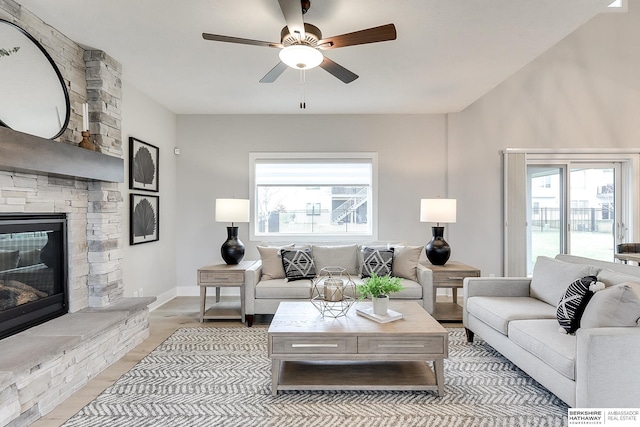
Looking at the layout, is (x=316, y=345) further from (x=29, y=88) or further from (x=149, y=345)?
(x=29, y=88)

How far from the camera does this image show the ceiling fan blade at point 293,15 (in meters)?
1.88

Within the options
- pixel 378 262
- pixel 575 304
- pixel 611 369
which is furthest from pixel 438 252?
pixel 611 369

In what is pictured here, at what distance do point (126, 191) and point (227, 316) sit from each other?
5.73ft

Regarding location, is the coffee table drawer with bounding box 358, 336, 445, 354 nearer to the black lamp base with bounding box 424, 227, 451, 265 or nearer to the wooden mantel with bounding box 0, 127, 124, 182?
the black lamp base with bounding box 424, 227, 451, 265

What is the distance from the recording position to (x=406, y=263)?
3994 mm

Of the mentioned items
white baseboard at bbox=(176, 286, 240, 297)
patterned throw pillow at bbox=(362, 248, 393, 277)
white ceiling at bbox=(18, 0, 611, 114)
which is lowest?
white baseboard at bbox=(176, 286, 240, 297)

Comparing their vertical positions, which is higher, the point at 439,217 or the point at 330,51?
the point at 330,51

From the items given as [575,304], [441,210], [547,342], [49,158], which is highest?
[49,158]

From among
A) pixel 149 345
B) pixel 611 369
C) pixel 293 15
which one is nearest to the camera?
pixel 611 369

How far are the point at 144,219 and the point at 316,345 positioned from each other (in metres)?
2.79

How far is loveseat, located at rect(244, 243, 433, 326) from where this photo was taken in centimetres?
375

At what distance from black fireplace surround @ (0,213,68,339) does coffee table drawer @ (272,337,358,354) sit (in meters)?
1.74

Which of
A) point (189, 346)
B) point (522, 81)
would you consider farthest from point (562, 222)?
point (189, 346)

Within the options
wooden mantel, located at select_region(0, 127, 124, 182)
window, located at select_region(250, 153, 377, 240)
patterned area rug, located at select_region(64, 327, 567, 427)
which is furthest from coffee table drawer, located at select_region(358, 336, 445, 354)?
window, located at select_region(250, 153, 377, 240)
